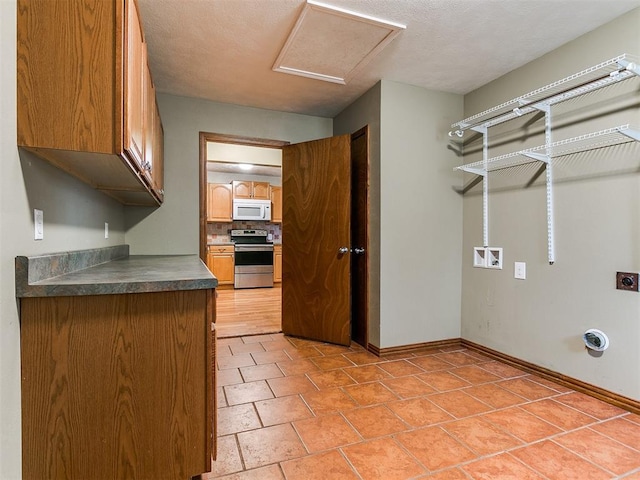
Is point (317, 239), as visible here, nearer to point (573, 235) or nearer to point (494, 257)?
point (494, 257)

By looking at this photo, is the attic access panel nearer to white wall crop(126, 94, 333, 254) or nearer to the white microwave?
white wall crop(126, 94, 333, 254)

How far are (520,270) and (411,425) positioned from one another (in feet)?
5.01

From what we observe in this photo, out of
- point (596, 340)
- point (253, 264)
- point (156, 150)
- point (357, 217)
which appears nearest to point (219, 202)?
point (253, 264)

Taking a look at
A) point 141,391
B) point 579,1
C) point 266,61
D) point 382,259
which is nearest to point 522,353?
point 382,259

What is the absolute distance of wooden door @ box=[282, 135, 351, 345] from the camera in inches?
124

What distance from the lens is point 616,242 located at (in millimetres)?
1996

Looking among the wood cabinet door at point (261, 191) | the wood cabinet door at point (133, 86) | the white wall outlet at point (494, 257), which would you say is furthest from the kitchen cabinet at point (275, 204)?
the wood cabinet door at point (133, 86)

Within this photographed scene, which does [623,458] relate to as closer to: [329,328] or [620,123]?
[620,123]

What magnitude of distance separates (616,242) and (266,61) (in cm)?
260

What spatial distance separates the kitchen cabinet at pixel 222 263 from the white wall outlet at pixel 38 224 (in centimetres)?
528

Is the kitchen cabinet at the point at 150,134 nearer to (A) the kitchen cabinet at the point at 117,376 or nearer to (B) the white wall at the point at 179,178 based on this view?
(A) the kitchen cabinet at the point at 117,376

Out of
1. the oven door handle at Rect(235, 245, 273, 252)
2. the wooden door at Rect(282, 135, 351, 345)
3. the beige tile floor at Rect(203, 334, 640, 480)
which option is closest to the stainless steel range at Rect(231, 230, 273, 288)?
the oven door handle at Rect(235, 245, 273, 252)

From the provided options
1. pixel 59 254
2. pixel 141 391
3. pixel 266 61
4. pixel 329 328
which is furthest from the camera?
pixel 329 328

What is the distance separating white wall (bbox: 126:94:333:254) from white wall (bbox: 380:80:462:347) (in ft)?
5.29
